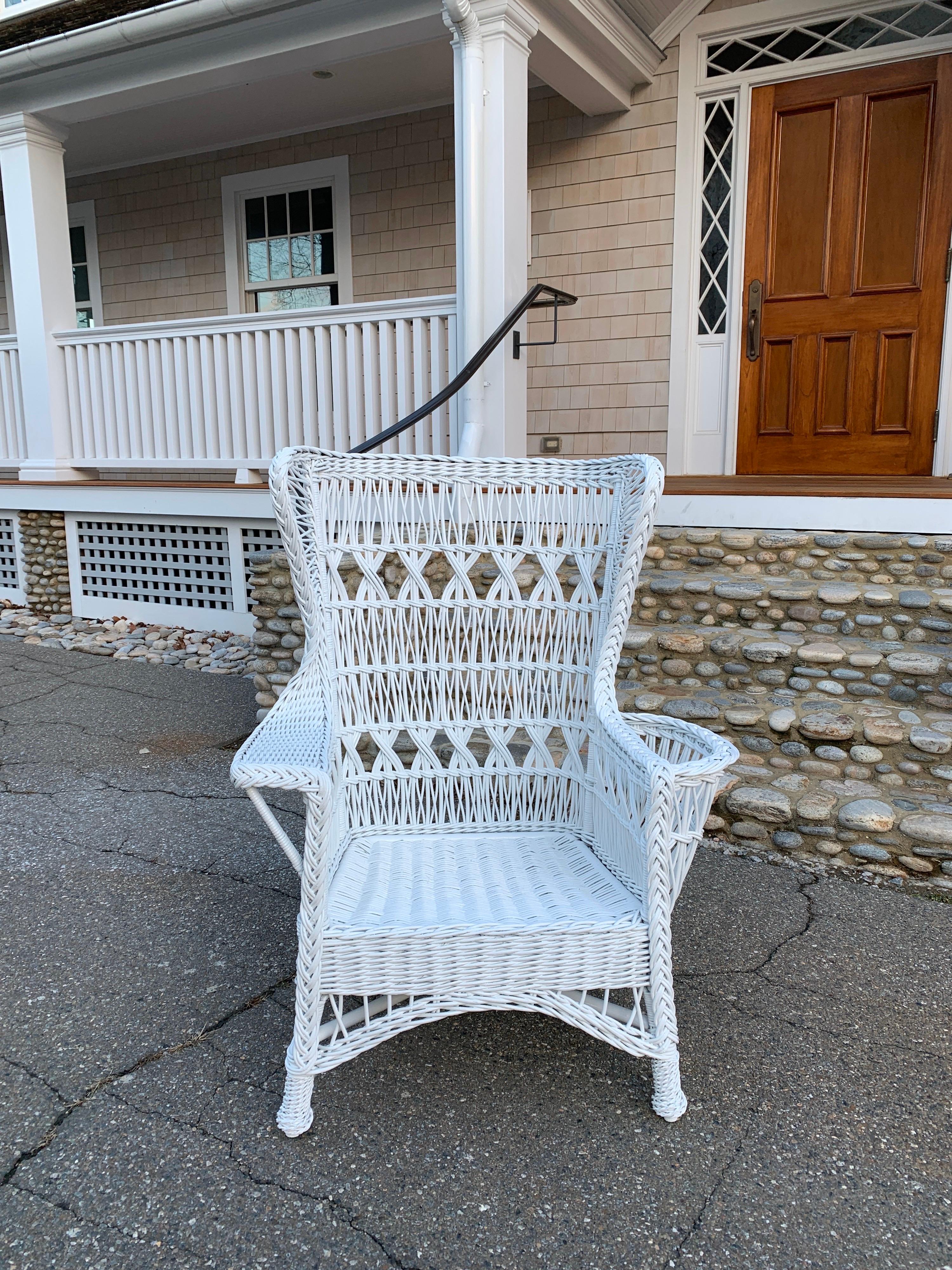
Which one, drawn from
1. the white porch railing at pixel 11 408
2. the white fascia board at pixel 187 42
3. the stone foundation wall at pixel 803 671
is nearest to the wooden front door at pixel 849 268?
the stone foundation wall at pixel 803 671

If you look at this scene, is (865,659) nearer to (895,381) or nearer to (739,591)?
(739,591)

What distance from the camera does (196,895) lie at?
2336 mm

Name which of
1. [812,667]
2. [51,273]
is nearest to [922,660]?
[812,667]

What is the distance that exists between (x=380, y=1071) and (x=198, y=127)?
608cm

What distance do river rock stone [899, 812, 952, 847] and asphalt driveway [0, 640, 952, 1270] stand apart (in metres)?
0.19

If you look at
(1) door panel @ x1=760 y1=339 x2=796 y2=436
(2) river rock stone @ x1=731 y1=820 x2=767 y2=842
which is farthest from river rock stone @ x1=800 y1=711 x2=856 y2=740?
(1) door panel @ x1=760 y1=339 x2=796 y2=436

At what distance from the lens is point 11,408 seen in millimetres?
5969

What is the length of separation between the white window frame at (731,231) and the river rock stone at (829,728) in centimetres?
244

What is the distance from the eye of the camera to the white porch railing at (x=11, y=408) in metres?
5.87

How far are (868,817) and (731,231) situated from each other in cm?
361

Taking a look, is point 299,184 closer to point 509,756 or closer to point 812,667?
point 812,667

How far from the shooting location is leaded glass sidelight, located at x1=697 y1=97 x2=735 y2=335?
4.91 meters

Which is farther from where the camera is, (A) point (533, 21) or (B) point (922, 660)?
(A) point (533, 21)

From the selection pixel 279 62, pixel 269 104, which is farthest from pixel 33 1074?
pixel 269 104
